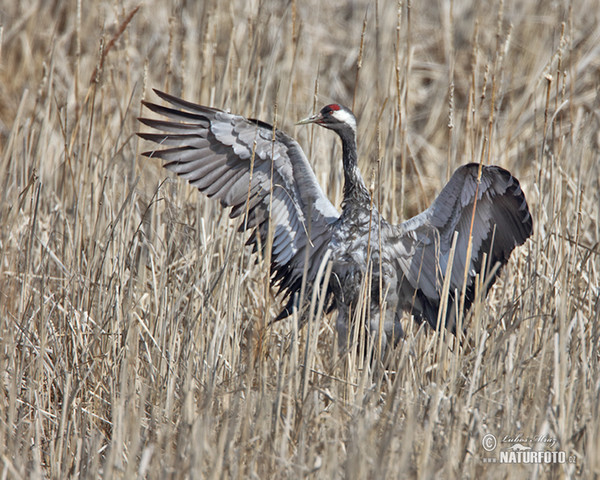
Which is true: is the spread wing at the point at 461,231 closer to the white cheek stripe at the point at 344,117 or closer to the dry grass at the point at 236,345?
the dry grass at the point at 236,345

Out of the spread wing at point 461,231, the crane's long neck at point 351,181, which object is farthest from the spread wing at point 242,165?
the spread wing at point 461,231

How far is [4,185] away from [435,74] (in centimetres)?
409

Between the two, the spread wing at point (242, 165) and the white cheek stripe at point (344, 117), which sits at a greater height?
the white cheek stripe at point (344, 117)

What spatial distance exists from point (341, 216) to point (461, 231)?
0.51 m

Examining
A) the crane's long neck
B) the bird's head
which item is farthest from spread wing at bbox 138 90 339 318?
the bird's head

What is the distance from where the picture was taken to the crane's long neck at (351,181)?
321 cm

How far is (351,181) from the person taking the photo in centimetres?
322

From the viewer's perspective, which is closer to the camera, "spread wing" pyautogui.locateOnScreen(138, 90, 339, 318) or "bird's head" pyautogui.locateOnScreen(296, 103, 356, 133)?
"spread wing" pyautogui.locateOnScreen(138, 90, 339, 318)

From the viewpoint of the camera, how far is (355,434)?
2.21m

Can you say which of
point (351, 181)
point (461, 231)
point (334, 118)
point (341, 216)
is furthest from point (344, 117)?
point (461, 231)

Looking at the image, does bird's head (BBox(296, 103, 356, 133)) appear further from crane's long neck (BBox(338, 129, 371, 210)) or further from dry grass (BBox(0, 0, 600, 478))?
dry grass (BBox(0, 0, 600, 478))

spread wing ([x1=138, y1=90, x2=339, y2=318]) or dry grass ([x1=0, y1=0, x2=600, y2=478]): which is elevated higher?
spread wing ([x1=138, y1=90, x2=339, y2=318])

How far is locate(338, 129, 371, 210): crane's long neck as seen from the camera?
127 inches

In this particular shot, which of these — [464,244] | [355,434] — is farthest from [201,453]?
[464,244]
